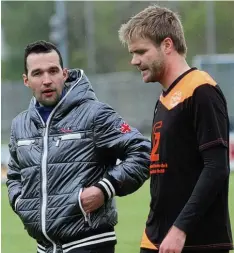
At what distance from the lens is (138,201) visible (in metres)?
14.0

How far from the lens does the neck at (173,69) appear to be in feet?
12.8

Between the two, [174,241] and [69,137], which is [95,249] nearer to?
[69,137]

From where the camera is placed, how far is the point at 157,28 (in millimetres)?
3922

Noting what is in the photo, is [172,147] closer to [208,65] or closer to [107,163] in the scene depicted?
[107,163]

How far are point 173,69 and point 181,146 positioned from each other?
369mm

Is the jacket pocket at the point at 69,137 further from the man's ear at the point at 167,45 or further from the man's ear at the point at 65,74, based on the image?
the man's ear at the point at 167,45

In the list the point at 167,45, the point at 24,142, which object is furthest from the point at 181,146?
the point at 24,142

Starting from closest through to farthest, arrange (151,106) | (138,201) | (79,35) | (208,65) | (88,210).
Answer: (88,210), (138,201), (208,65), (151,106), (79,35)

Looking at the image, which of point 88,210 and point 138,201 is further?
point 138,201

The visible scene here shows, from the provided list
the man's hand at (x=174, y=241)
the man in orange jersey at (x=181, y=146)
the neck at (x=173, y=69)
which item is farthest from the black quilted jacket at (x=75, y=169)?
the man's hand at (x=174, y=241)

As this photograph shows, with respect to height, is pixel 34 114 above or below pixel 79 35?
above

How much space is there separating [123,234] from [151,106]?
18.0 metres

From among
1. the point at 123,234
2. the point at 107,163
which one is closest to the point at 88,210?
the point at 107,163

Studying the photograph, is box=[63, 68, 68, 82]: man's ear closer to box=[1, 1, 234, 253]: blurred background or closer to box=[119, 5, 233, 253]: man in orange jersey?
box=[119, 5, 233, 253]: man in orange jersey
